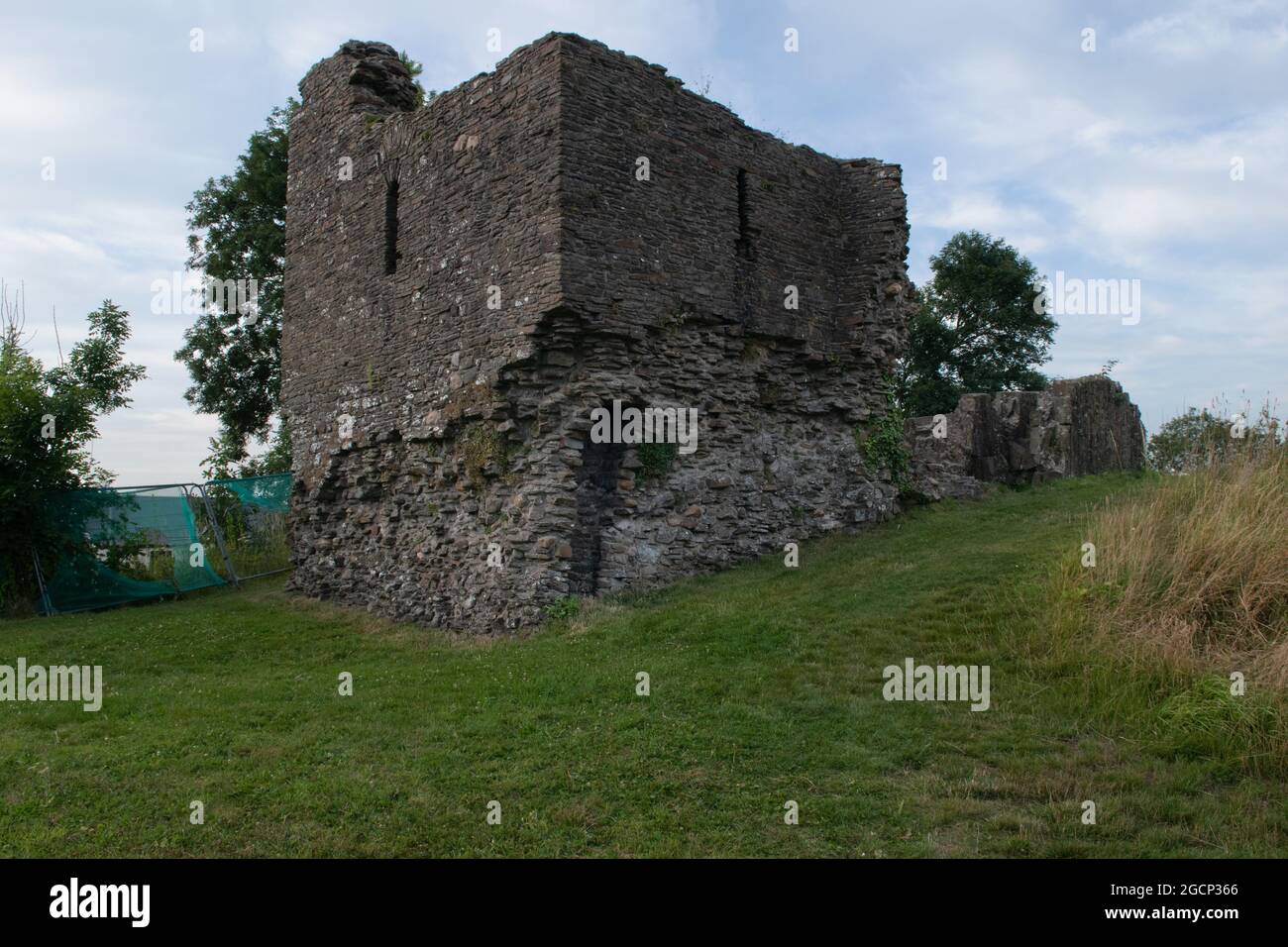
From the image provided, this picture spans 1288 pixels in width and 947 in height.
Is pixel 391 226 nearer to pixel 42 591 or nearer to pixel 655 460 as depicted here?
pixel 655 460

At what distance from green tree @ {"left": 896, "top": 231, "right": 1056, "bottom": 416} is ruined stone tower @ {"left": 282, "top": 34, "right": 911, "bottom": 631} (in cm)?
1674

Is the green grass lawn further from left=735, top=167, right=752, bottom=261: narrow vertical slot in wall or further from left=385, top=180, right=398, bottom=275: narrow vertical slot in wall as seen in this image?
left=385, top=180, right=398, bottom=275: narrow vertical slot in wall

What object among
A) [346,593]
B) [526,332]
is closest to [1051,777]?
[526,332]

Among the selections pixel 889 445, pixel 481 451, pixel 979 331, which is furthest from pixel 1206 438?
pixel 979 331

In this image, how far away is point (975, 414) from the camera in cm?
1733

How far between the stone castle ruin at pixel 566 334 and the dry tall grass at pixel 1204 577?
17.1ft

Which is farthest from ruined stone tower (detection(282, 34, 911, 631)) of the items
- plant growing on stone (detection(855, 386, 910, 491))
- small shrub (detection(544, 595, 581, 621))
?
plant growing on stone (detection(855, 386, 910, 491))

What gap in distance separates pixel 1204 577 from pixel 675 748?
4775 mm

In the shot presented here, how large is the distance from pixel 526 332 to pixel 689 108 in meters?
3.99

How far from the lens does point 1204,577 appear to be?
8.08 metres

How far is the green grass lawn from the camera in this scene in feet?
18.3

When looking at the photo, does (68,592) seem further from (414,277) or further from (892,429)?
(892,429)

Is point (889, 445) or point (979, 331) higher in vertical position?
point (979, 331)

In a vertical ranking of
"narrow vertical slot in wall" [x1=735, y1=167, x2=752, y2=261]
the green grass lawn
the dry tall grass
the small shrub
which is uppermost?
"narrow vertical slot in wall" [x1=735, y1=167, x2=752, y2=261]
